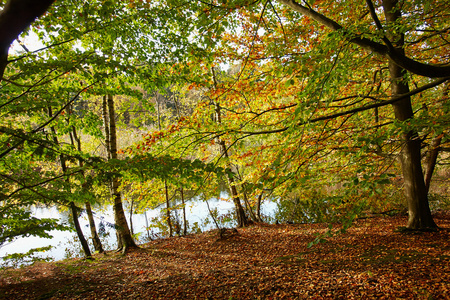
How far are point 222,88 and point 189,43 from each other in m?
1.39

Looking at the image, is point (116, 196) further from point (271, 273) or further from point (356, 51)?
point (356, 51)

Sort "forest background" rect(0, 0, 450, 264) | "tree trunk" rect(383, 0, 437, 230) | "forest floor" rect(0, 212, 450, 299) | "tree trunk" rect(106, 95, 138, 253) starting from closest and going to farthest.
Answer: "forest background" rect(0, 0, 450, 264), "forest floor" rect(0, 212, 450, 299), "tree trunk" rect(383, 0, 437, 230), "tree trunk" rect(106, 95, 138, 253)

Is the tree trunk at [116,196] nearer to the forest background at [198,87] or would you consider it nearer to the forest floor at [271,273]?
the forest floor at [271,273]

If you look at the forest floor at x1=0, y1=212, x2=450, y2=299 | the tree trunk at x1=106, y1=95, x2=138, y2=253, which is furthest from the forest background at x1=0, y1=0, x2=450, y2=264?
the tree trunk at x1=106, y1=95, x2=138, y2=253

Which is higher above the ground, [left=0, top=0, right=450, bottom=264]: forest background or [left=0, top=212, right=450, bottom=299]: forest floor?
[left=0, top=0, right=450, bottom=264]: forest background

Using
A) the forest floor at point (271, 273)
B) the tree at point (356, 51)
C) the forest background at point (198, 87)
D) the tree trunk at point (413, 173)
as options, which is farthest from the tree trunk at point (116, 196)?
the tree trunk at point (413, 173)

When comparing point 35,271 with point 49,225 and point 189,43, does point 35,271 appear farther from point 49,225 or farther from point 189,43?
point 189,43

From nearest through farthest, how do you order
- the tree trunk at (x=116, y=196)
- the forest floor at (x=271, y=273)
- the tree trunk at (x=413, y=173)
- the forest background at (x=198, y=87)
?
the forest background at (x=198, y=87)
the forest floor at (x=271, y=273)
the tree trunk at (x=413, y=173)
the tree trunk at (x=116, y=196)

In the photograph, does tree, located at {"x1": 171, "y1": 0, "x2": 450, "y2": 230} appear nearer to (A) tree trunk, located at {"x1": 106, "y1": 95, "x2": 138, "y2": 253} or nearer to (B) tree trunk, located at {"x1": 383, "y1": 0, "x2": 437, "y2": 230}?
(B) tree trunk, located at {"x1": 383, "y1": 0, "x2": 437, "y2": 230}

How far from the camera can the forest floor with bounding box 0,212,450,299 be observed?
10.6 feet

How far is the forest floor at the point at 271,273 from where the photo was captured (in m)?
3.22

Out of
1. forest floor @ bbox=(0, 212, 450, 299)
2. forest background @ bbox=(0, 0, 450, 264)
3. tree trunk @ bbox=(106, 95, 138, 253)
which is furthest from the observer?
tree trunk @ bbox=(106, 95, 138, 253)

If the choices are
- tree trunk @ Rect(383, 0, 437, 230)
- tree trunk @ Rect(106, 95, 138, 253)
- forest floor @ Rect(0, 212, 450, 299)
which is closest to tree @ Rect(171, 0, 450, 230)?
tree trunk @ Rect(383, 0, 437, 230)

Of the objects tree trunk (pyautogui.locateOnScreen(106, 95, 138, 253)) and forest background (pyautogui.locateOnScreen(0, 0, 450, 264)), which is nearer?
forest background (pyautogui.locateOnScreen(0, 0, 450, 264))
